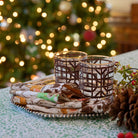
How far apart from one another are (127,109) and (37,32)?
174 cm

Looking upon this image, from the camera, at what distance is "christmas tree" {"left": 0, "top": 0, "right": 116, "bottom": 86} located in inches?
82.8

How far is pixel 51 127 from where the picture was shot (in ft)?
1.85

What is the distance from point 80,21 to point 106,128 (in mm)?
1885

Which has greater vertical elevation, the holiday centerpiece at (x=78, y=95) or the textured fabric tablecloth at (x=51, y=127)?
the holiday centerpiece at (x=78, y=95)

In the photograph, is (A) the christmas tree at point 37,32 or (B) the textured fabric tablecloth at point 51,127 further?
(A) the christmas tree at point 37,32

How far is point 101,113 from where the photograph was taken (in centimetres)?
60

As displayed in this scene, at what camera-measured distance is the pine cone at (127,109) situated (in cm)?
51

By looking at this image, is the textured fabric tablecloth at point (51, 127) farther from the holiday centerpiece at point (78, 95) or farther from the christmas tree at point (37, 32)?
the christmas tree at point (37, 32)

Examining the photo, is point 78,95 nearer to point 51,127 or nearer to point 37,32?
point 51,127

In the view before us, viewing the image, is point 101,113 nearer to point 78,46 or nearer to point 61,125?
point 61,125

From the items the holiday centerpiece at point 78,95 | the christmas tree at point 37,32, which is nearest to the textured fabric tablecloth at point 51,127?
the holiday centerpiece at point 78,95

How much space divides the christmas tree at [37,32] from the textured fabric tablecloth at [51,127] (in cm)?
154

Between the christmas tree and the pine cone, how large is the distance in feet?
5.47

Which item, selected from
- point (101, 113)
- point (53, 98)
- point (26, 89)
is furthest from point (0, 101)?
point (101, 113)
